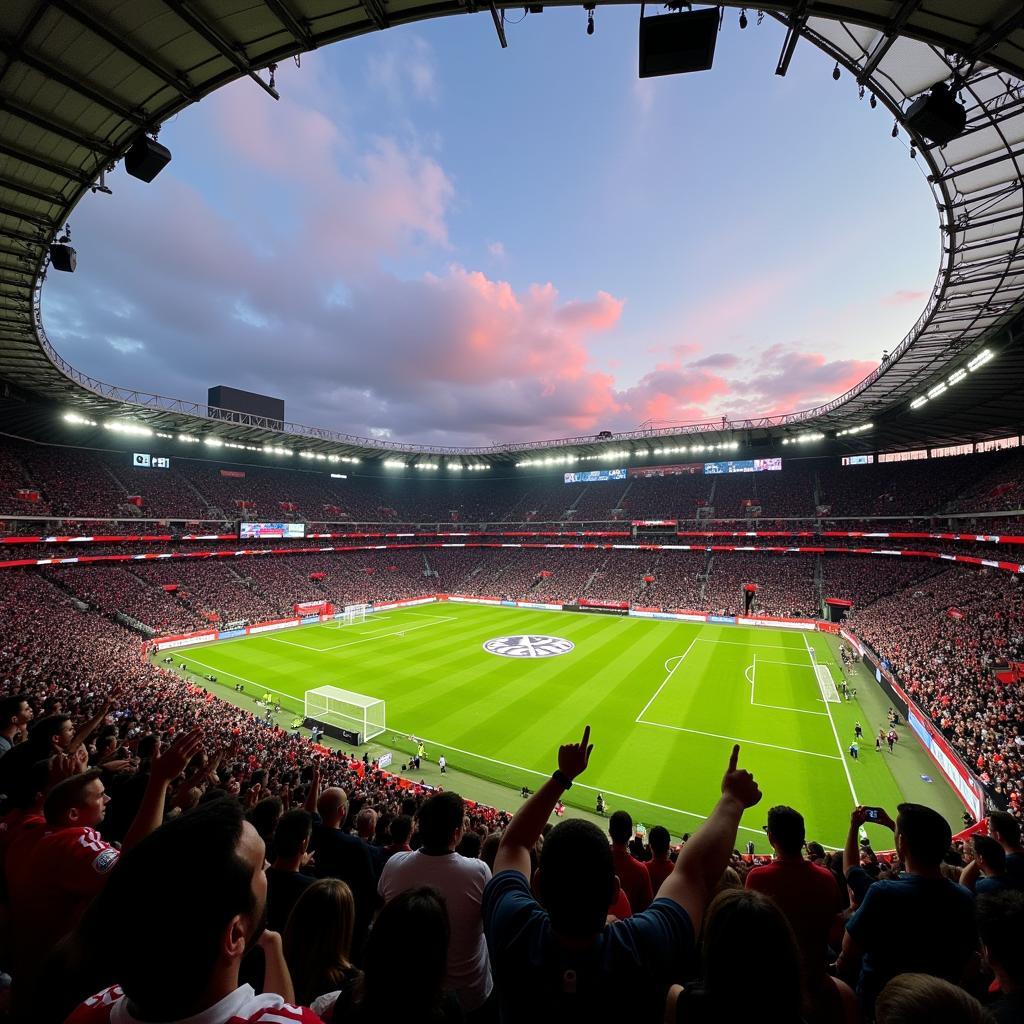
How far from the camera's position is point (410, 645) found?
39469mm

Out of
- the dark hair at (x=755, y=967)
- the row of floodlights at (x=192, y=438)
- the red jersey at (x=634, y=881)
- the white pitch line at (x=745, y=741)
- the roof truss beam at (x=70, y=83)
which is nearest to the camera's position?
the dark hair at (x=755, y=967)

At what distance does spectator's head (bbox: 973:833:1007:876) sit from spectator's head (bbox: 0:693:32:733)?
11144mm

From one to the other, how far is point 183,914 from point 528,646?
3834cm

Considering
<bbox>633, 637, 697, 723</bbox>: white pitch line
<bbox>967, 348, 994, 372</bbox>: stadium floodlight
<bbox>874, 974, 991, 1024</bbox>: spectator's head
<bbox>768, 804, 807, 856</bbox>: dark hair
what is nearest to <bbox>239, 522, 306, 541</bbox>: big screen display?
<bbox>633, 637, 697, 723</bbox>: white pitch line

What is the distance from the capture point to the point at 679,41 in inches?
322

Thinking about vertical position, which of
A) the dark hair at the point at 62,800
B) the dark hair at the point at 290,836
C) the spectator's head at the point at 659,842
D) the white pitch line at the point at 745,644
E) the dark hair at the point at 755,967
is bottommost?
the white pitch line at the point at 745,644

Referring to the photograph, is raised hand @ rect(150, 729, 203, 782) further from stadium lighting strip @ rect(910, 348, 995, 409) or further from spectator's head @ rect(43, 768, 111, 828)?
stadium lighting strip @ rect(910, 348, 995, 409)

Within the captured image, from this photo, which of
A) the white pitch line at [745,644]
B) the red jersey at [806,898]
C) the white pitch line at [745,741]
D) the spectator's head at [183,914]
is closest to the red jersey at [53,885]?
the spectator's head at [183,914]

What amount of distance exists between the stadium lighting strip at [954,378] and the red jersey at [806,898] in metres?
31.2

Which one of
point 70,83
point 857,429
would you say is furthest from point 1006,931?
point 857,429

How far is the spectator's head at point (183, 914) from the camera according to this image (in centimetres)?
157

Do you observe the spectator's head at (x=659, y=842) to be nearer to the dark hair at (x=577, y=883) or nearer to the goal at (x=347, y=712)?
the dark hair at (x=577, y=883)

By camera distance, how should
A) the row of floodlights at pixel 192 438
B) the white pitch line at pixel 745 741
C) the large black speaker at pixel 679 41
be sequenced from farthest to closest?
the row of floodlights at pixel 192 438, the white pitch line at pixel 745 741, the large black speaker at pixel 679 41

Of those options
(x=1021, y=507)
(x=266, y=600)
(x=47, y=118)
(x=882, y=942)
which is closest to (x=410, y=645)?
(x=266, y=600)
